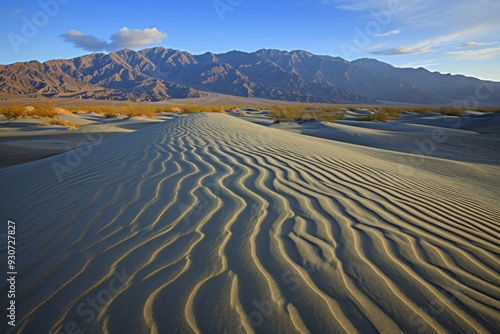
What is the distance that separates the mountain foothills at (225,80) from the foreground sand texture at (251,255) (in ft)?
296

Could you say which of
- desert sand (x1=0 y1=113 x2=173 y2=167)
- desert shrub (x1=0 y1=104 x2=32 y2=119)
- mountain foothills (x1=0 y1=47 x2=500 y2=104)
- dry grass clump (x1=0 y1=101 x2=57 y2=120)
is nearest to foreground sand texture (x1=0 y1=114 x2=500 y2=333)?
desert sand (x1=0 y1=113 x2=173 y2=167)

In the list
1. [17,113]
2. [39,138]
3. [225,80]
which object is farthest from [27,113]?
[225,80]

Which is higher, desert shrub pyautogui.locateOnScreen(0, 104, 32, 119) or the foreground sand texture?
the foreground sand texture

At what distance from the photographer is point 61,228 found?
7.52 feet

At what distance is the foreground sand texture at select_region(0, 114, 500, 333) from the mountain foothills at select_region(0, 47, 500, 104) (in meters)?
90.1

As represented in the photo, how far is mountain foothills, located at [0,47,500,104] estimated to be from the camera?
93188 millimetres

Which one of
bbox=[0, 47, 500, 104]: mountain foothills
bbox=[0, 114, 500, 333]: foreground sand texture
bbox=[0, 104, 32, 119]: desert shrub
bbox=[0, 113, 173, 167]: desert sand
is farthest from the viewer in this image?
bbox=[0, 47, 500, 104]: mountain foothills

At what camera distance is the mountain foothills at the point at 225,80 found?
9319cm

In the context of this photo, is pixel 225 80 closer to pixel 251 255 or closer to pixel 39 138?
pixel 39 138

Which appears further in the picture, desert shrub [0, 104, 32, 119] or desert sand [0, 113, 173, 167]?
desert shrub [0, 104, 32, 119]

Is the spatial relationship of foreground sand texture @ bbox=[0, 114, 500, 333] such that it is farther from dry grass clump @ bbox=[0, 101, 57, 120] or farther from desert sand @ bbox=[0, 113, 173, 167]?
dry grass clump @ bbox=[0, 101, 57, 120]

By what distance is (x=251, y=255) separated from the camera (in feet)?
6.01

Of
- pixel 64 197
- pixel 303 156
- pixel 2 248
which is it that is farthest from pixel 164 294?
pixel 303 156

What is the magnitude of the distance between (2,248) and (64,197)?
0.95 metres
